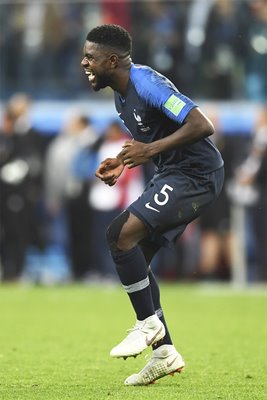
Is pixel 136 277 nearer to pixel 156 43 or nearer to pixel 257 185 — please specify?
pixel 257 185

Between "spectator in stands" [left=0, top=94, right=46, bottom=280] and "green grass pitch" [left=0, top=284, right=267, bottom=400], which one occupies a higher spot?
"spectator in stands" [left=0, top=94, right=46, bottom=280]

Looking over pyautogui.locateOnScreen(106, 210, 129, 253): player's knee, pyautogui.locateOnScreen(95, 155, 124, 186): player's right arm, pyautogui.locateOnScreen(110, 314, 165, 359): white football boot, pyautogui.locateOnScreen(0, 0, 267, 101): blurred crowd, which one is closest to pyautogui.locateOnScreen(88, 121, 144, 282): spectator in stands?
pyautogui.locateOnScreen(0, 0, 267, 101): blurred crowd

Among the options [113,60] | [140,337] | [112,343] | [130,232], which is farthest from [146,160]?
[112,343]

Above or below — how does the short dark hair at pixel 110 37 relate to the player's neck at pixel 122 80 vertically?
above

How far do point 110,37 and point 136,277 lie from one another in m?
1.56

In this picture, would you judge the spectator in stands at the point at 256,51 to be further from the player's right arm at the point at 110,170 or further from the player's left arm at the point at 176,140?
the player's right arm at the point at 110,170

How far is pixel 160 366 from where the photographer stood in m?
7.97

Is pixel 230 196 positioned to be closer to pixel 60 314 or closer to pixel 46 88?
pixel 46 88

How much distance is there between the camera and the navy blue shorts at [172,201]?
761 cm

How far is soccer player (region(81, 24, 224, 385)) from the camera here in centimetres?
741

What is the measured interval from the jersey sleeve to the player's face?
24 centimetres

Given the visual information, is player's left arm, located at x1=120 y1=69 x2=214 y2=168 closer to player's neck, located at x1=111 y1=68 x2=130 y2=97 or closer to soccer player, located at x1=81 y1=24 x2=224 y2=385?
soccer player, located at x1=81 y1=24 x2=224 y2=385

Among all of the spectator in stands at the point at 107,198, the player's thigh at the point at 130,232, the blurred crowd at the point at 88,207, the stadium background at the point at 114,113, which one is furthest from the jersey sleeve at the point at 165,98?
the stadium background at the point at 114,113

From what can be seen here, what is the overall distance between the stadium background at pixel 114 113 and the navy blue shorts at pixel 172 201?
11.0 metres
